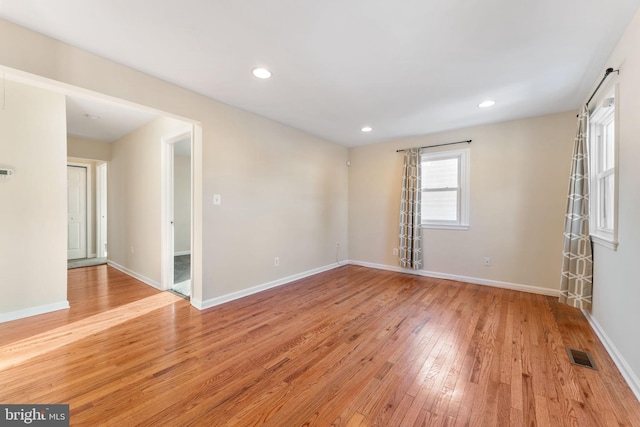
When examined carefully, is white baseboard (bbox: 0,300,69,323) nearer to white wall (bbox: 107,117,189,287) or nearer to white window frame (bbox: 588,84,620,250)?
white wall (bbox: 107,117,189,287)

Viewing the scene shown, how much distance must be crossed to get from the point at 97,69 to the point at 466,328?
4062 mm

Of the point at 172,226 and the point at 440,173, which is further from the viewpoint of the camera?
the point at 440,173

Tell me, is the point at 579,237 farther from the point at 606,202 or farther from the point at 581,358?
the point at 581,358

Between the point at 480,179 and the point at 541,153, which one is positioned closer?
→ the point at 541,153

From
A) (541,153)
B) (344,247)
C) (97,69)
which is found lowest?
(344,247)

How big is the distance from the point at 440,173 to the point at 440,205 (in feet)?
→ 1.79

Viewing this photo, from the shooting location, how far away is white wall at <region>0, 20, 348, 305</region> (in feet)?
6.63

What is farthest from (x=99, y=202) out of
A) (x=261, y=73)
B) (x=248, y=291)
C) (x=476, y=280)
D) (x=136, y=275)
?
(x=476, y=280)

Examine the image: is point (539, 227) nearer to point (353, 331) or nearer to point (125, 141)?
point (353, 331)

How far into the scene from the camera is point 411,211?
443 cm

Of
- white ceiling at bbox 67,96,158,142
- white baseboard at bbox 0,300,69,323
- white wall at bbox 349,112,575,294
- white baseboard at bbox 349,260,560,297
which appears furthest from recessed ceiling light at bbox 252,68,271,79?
white baseboard at bbox 349,260,560,297

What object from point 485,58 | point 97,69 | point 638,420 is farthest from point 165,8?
point 638,420

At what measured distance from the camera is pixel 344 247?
17.5 feet

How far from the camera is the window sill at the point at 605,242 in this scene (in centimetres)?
204
